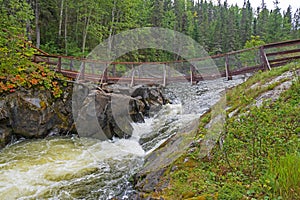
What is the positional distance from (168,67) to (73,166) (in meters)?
7.70

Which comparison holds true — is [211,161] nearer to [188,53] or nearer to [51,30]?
[51,30]

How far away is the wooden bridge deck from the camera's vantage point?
916cm

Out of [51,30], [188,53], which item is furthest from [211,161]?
[188,53]

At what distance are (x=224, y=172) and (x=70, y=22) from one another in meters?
22.3

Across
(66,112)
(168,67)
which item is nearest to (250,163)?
(66,112)

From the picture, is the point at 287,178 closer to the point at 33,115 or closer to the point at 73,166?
the point at 73,166

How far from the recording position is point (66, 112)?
929 centimetres

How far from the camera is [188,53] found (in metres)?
32.5

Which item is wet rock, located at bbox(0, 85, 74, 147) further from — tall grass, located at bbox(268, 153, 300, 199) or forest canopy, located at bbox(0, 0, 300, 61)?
tall grass, located at bbox(268, 153, 300, 199)

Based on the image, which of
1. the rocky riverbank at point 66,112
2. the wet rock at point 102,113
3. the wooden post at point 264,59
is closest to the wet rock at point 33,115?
the rocky riverbank at point 66,112

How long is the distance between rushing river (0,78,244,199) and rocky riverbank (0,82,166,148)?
43cm

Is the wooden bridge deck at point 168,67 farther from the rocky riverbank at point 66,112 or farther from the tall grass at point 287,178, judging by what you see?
the tall grass at point 287,178

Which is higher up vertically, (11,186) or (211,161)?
(211,161)

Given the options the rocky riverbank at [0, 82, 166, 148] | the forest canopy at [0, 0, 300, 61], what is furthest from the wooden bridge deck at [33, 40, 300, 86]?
the forest canopy at [0, 0, 300, 61]
